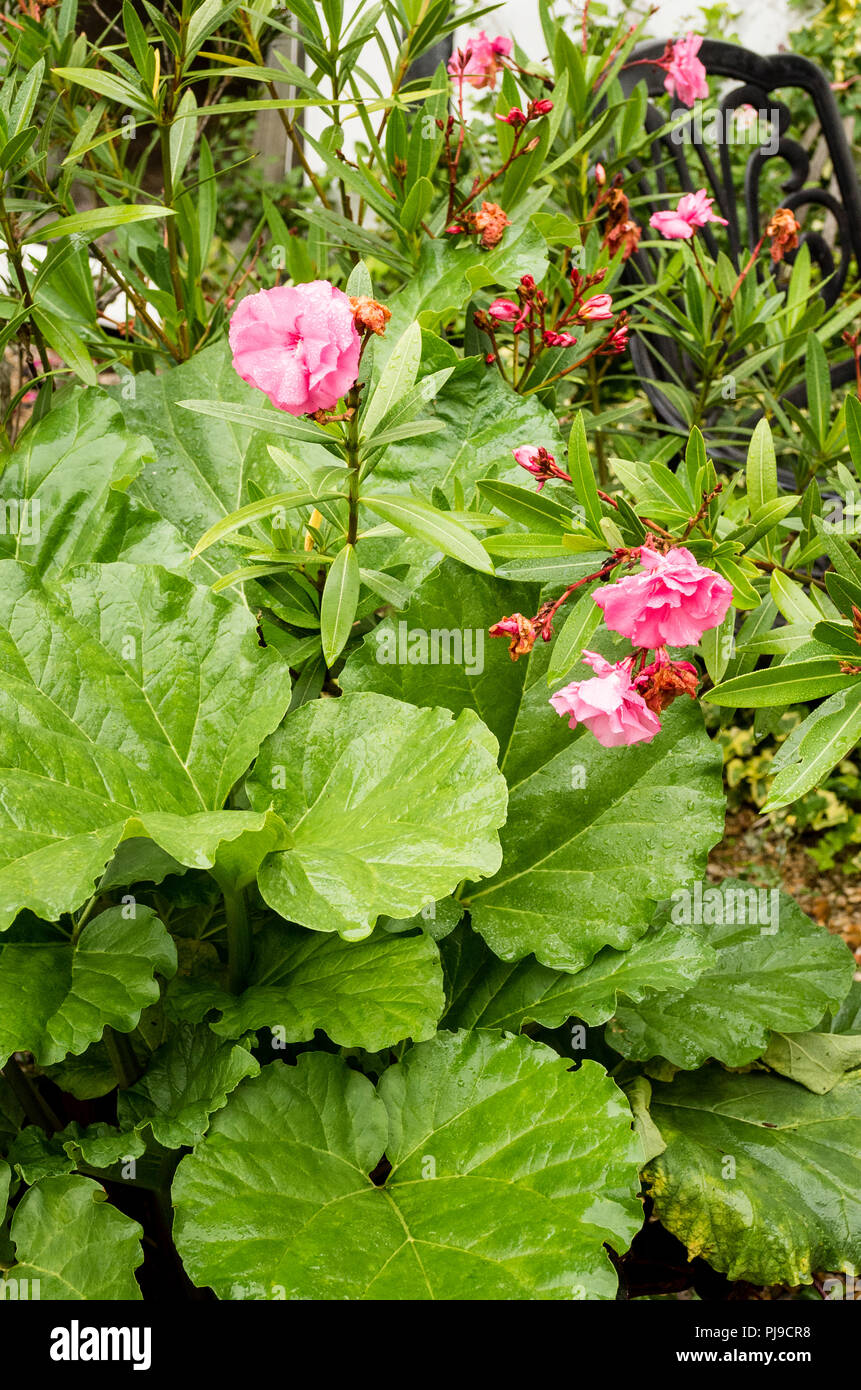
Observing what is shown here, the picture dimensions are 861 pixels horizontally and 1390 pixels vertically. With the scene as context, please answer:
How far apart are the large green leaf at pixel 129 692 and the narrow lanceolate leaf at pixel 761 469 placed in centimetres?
48

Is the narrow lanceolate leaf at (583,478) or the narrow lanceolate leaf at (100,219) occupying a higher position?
the narrow lanceolate leaf at (100,219)

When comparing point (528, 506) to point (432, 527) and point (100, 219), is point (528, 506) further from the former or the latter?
point (100, 219)

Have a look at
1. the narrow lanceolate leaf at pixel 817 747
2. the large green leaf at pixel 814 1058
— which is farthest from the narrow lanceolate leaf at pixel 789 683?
the large green leaf at pixel 814 1058

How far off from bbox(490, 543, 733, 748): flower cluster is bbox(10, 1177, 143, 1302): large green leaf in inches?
22.1

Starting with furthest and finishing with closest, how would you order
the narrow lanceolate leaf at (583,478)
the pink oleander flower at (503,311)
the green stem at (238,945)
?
the pink oleander flower at (503,311) → the green stem at (238,945) → the narrow lanceolate leaf at (583,478)

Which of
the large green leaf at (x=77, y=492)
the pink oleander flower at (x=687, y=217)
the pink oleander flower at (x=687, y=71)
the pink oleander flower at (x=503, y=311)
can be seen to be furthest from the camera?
the pink oleander flower at (x=687, y=71)

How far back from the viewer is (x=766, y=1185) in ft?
3.56

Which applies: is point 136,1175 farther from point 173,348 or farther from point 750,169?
point 750,169

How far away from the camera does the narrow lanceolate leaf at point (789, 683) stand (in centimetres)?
88

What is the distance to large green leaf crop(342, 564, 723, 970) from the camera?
105 cm

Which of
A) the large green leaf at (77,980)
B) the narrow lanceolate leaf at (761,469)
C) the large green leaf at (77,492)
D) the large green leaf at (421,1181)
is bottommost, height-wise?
the large green leaf at (421,1181)

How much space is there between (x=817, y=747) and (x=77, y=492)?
801 millimetres

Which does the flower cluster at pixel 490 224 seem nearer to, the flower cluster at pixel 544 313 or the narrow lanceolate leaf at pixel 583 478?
the flower cluster at pixel 544 313

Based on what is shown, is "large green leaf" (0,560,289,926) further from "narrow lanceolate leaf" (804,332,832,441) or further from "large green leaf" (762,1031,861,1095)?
"narrow lanceolate leaf" (804,332,832,441)
